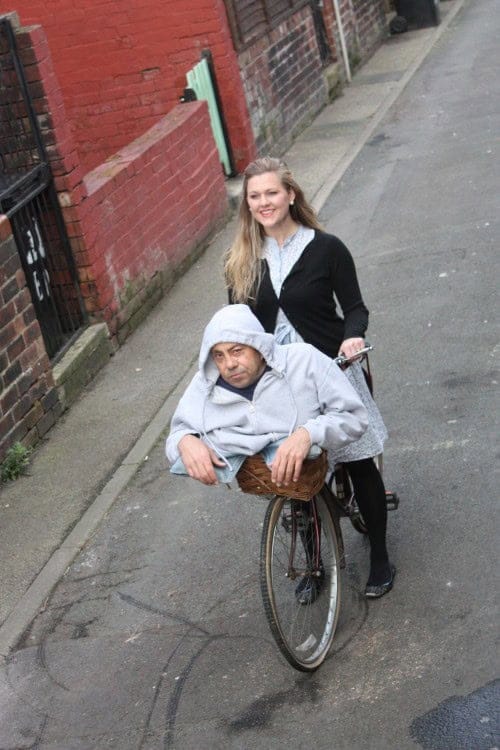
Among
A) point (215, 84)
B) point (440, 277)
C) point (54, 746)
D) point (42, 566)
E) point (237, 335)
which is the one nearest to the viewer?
point (237, 335)

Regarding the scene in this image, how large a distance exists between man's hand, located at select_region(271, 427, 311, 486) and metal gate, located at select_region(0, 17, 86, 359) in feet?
17.4

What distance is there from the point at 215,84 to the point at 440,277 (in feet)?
20.3

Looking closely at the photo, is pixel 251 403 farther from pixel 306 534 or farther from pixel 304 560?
pixel 304 560

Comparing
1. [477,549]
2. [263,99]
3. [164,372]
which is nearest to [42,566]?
[477,549]

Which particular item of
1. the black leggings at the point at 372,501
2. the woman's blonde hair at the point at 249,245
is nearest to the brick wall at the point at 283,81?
the woman's blonde hair at the point at 249,245

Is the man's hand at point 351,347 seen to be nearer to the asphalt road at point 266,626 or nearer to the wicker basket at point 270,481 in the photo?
the wicker basket at point 270,481

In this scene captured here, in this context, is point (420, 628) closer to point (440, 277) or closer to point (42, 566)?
point (42, 566)

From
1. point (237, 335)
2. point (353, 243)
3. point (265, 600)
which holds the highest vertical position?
point (237, 335)

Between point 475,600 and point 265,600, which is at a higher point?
point 265,600

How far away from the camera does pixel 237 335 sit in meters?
4.77

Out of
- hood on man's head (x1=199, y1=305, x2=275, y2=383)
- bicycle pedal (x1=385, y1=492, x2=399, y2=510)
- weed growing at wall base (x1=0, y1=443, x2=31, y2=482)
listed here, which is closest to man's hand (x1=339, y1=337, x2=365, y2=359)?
hood on man's head (x1=199, y1=305, x2=275, y2=383)

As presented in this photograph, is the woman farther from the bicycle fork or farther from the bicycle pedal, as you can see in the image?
the bicycle pedal

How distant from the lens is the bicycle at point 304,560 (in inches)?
192

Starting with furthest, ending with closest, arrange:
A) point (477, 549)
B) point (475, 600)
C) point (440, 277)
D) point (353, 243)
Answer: point (353, 243), point (440, 277), point (477, 549), point (475, 600)
